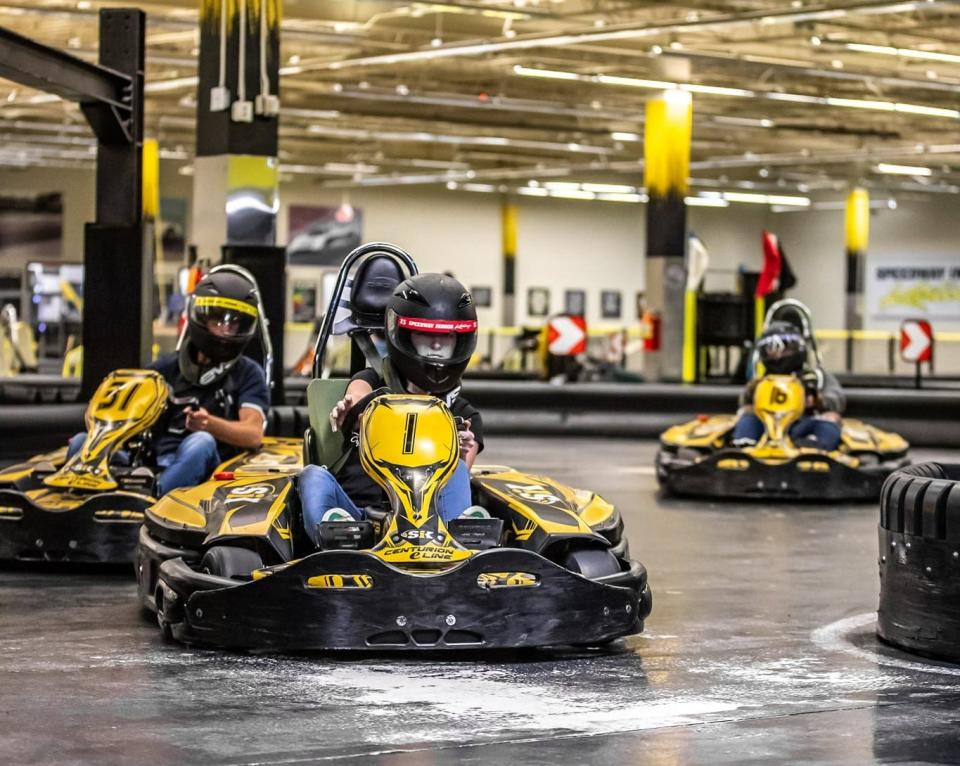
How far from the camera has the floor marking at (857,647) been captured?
4.96m

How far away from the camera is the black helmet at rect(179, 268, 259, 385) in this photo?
716 centimetres

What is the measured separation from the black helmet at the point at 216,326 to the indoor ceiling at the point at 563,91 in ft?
31.1

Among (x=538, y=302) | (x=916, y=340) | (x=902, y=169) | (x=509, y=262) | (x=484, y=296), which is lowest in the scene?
(x=916, y=340)

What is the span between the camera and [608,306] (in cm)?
3841

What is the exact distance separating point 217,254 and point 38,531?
220 inches

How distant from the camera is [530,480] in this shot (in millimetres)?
6008

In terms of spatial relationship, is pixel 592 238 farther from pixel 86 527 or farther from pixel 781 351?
pixel 86 527

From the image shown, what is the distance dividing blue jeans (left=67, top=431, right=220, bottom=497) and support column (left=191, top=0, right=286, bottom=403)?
4869mm

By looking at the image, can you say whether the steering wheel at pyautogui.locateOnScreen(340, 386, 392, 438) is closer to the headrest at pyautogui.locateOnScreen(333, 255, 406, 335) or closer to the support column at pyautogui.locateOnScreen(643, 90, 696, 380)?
the headrest at pyautogui.locateOnScreen(333, 255, 406, 335)

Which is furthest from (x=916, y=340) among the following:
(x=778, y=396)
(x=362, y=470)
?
(x=362, y=470)

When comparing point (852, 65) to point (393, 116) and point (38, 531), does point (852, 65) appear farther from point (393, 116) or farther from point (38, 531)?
point (38, 531)

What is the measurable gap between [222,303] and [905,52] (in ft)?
44.0

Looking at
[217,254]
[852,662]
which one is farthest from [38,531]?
[217,254]

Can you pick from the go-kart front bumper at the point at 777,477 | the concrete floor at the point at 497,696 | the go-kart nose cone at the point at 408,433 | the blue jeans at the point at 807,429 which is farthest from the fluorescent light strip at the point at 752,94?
the go-kart nose cone at the point at 408,433
